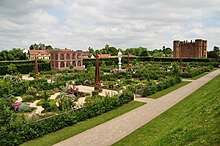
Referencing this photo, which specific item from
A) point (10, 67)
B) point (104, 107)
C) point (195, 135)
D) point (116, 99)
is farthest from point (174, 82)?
point (10, 67)

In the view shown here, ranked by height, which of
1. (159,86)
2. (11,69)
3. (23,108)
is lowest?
(23,108)

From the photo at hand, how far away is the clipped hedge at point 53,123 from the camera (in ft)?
34.3

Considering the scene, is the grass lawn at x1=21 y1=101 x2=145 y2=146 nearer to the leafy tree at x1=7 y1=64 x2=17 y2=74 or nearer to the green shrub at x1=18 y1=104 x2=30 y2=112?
the green shrub at x1=18 y1=104 x2=30 y2=112

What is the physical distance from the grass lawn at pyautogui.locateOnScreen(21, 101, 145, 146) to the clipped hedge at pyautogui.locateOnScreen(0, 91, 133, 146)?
0.29 meters

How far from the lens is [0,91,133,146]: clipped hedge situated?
34.3 ft

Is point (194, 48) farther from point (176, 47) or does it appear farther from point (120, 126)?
point (120, 126)

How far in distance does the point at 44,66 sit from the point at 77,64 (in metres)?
7.83

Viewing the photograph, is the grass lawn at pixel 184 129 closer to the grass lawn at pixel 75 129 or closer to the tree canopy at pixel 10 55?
the grass lawn at pixel 75 129

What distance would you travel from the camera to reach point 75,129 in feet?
40.6

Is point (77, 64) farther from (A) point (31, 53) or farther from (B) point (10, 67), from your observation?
(A) point (31, 53)

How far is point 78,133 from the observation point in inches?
467

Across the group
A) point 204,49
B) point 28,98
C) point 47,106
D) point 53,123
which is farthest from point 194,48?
point 53,123

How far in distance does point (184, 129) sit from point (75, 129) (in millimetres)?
6388

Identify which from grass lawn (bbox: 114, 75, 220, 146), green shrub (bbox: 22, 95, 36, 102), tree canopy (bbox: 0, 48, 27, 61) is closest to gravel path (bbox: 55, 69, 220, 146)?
grass lawn (bbox: 114, 75, 220, 146)
